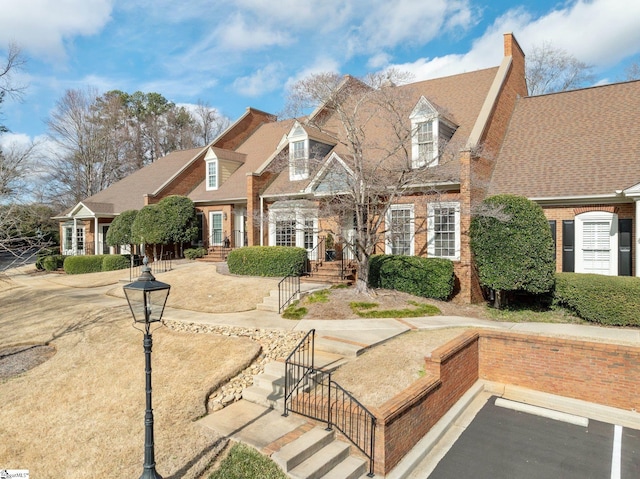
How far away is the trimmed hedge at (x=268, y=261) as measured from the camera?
55.1ft

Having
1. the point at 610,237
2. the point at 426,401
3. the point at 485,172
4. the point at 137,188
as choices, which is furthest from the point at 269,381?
the point at 137,188

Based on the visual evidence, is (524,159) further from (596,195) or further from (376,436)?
(376,436)

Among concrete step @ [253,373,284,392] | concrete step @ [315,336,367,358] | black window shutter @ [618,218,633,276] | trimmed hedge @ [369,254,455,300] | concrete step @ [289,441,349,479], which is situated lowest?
concrete step @ [289,441,349,479]

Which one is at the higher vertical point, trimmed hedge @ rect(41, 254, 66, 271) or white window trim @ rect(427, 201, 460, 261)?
white window trim @ rect(427, 201, 460, 261)

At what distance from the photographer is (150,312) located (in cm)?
543

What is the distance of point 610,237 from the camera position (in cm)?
1388

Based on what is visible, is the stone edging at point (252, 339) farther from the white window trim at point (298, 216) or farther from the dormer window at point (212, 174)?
the dormer window at point (212, 174)

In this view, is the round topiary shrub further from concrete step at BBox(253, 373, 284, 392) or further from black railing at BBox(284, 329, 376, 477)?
concrete step at BBox(253, 373, 284, 392)

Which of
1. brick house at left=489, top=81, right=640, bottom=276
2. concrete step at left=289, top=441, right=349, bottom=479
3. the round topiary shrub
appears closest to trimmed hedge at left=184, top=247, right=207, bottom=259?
brick house at left=489, top=81, right=640, bottom=276

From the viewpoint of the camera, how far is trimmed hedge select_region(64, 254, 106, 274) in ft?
82.5

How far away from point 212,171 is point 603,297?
2092 centimetres

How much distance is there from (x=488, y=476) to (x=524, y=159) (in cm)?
1343

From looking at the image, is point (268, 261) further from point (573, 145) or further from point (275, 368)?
point (573, 145)

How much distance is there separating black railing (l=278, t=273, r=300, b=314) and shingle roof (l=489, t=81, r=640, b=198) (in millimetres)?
8316
